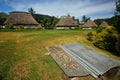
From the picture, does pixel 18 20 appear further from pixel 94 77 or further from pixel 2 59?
pixel 94 77

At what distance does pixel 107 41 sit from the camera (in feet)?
73.3

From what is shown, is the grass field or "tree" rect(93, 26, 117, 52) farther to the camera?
"tree" rect(93, 26, 117, 52)

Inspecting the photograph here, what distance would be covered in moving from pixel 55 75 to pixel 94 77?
11.5 ft

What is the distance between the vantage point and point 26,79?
11477 mm

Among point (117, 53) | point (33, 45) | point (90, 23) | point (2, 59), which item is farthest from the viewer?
point (90, 23)

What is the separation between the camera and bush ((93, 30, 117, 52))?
72.8 ft

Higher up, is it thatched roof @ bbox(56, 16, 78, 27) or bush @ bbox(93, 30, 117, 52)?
thatched roof @ bbox(56, 16, 78, 27)

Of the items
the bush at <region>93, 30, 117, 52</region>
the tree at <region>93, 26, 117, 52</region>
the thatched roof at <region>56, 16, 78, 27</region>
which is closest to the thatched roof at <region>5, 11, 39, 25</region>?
the thatched roof at <region>56, 16, 78, 27</region>

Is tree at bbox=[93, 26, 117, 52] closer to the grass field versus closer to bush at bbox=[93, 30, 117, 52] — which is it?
bush at bbox=[93, 30, 117, 52]

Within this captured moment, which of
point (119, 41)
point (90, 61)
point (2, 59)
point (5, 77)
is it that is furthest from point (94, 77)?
point (119, 41)

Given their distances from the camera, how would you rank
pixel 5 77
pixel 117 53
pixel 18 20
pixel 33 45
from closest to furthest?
1. pixel 5 77
2. pixel 33 45
3. pixel 117 53
4. pixel 18 20

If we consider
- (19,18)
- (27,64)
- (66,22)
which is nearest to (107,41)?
(27,64)

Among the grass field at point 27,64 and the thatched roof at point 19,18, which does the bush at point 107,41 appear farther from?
the thatched roof at point 19,18

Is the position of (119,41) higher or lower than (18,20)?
lower
